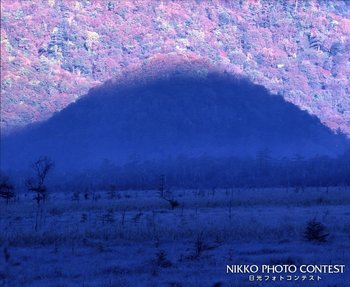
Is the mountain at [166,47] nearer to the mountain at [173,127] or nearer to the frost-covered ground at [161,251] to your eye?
the mountain at [173,127]

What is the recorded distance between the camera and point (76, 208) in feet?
116

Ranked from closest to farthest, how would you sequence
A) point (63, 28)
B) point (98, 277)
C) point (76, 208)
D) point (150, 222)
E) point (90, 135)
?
point (98, 277) → point (150, 222) → point (76, 208) → point (90, 135) → point (63, 28)

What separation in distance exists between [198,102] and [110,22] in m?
52.6

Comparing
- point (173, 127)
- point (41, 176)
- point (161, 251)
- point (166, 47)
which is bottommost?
point (161, 251)

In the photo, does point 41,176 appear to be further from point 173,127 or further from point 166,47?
point 166,47

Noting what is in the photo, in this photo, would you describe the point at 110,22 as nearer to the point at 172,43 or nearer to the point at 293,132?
the point at 172,43

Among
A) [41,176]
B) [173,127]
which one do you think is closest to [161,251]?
[41,176]

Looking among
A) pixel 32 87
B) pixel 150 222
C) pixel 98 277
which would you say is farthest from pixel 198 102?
pixel 98 277

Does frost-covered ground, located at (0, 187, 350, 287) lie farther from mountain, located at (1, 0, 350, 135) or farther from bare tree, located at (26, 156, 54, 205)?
mountain, located at (1, 0, 350, 135)

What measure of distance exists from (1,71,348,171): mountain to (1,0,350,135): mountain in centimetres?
618

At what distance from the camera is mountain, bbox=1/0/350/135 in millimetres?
146875

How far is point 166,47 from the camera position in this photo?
164750mm

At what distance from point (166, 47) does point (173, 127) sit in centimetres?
4254

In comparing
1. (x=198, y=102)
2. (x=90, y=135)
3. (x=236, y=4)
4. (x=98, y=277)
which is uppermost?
(x=236, y=4)
